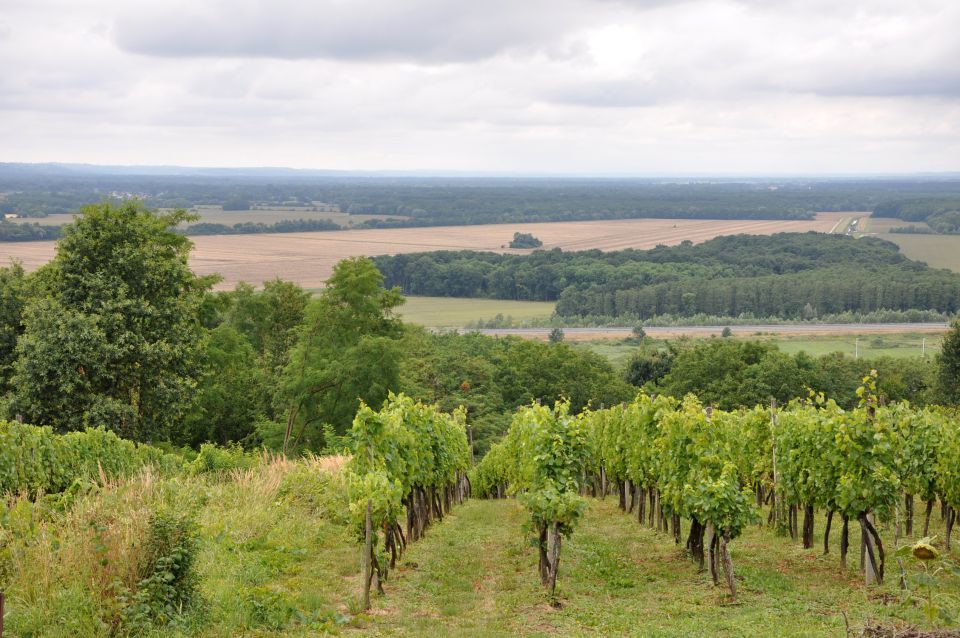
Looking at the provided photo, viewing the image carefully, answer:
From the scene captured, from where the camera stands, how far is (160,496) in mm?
11688

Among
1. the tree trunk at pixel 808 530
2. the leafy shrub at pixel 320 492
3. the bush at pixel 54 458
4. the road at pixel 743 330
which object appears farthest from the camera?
the road at pixel 743 330

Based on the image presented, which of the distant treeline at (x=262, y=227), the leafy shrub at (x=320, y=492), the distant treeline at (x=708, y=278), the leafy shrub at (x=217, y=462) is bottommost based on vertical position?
the distant treeline at (x=708, y=278)

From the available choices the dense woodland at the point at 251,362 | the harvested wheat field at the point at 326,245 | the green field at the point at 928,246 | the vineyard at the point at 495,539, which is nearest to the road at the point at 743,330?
the harvested wheat field at the point at 326,245

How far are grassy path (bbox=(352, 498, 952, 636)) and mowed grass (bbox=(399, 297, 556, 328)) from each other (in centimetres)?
7935

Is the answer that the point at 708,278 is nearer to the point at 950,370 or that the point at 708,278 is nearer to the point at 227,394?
the point at 950,370

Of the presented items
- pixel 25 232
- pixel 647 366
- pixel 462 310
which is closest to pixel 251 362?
pixel 647 366

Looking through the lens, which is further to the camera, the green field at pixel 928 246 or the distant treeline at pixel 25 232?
the green field at pixel 928 246

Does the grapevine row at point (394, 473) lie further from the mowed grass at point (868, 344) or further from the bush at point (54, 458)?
the mowed grass at point (868, 344)

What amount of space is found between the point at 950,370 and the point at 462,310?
6869 cm

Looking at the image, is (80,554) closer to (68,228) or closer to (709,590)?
(709,590)

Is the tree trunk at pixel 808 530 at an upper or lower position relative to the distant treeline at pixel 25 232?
lower

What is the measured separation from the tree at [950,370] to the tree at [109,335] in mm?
40057

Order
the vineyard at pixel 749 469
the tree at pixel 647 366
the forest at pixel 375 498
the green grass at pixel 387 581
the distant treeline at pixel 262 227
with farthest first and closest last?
the distant treeline at pixel 262 227, the tree at pixel 647 366, the vineyard at pixel 749 469, the forest at pixel 375 498, the green grass at pixel 387 581

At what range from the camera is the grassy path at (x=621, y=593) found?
34.3 feet
